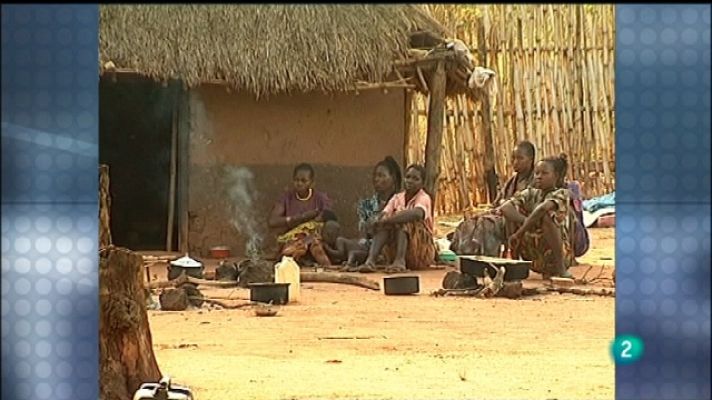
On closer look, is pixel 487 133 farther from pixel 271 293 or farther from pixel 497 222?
pixel 271 293

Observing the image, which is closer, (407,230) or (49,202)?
(49,202)

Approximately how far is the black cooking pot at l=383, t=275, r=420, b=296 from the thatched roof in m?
2.80

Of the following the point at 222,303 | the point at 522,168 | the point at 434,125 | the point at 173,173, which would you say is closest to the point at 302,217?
the point at 173,173

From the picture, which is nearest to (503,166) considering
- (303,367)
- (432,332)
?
(432,332)

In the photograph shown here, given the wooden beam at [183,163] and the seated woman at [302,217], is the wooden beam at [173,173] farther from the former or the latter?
the seated woman at [302,217]

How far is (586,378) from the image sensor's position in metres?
5.11

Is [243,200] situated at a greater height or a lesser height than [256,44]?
lesser

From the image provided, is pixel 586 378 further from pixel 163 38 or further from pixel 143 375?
pixel 163 38

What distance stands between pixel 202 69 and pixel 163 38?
409 millimetres

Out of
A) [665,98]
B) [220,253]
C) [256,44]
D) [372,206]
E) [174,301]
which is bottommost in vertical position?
[174,301]

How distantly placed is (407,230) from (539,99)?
16.7ft

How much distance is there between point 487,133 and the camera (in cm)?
1278

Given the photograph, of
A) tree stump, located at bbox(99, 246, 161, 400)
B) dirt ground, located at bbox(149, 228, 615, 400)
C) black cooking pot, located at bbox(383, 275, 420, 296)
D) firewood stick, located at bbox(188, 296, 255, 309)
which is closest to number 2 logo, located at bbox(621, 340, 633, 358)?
dirt ground, located at bbox(149, 228, 615, 400)

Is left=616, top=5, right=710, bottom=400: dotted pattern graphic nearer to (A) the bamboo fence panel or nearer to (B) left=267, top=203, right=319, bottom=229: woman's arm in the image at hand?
(B) left=267, top=203, right=319, bottom=229: woman's arm
